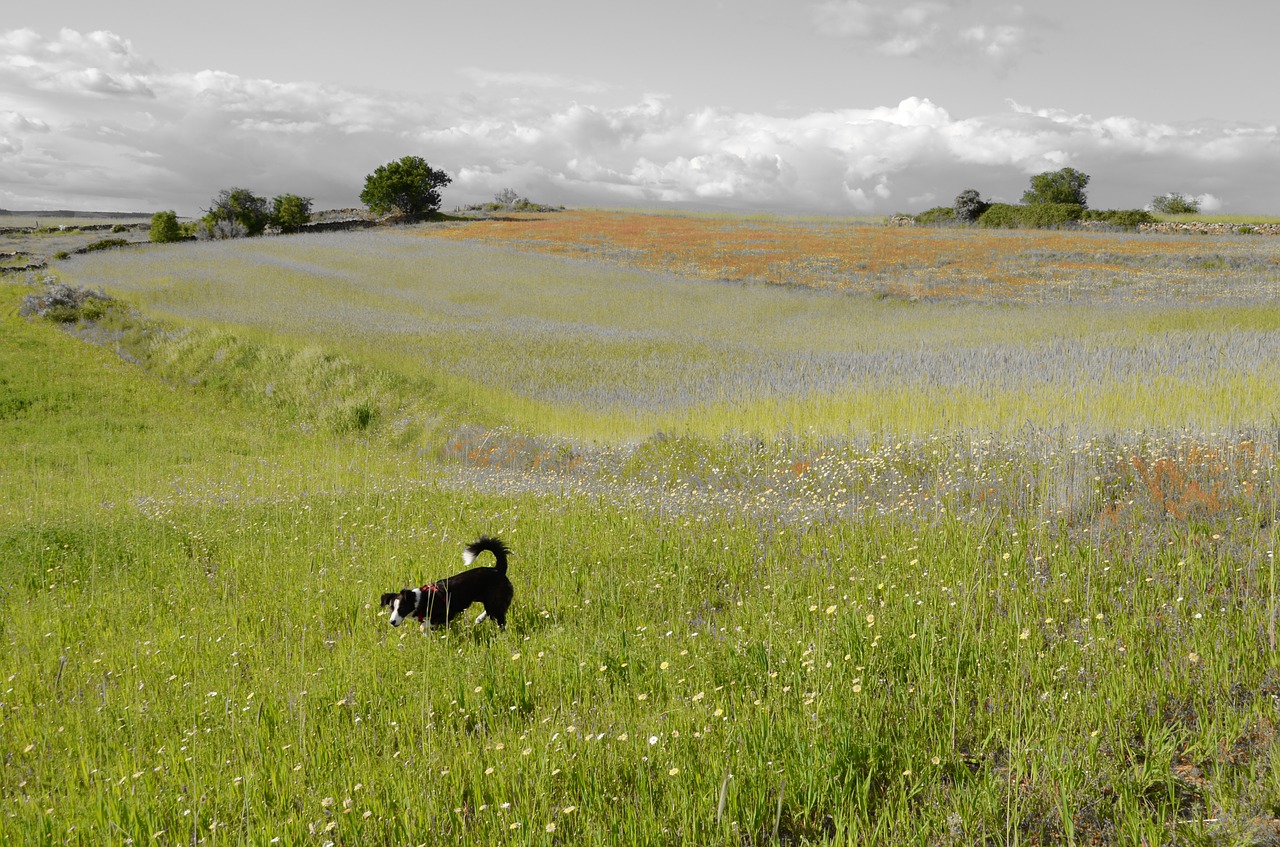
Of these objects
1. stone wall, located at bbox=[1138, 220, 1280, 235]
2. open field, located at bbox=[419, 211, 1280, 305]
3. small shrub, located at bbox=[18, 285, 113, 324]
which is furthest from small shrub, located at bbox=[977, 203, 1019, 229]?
small shrub, located at bbox=[18, 285, 113, 324]

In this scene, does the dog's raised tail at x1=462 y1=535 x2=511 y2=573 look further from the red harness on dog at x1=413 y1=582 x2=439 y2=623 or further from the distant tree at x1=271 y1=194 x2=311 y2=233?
the distant tree at x1=271 y1=194 x2=311 y2=233

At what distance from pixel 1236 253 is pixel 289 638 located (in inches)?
2060

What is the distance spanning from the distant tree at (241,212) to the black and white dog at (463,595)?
75.2 m

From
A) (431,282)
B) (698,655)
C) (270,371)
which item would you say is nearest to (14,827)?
(698,655)

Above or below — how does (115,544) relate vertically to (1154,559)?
below

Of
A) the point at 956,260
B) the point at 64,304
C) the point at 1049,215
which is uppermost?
the point at 1049,215

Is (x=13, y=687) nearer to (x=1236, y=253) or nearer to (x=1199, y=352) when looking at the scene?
(x=1199, y=352)

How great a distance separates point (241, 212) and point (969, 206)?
72.2m

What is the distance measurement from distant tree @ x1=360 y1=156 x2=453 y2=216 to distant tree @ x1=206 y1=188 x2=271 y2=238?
14.4m

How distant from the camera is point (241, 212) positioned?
7050cm

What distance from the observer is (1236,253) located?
41906 millimetres

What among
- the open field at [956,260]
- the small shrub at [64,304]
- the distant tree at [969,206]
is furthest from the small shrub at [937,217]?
the small shrub at [64,304]

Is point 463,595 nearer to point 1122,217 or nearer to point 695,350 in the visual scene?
point 695,350

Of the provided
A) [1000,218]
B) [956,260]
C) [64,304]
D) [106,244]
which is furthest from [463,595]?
[1000,218]
